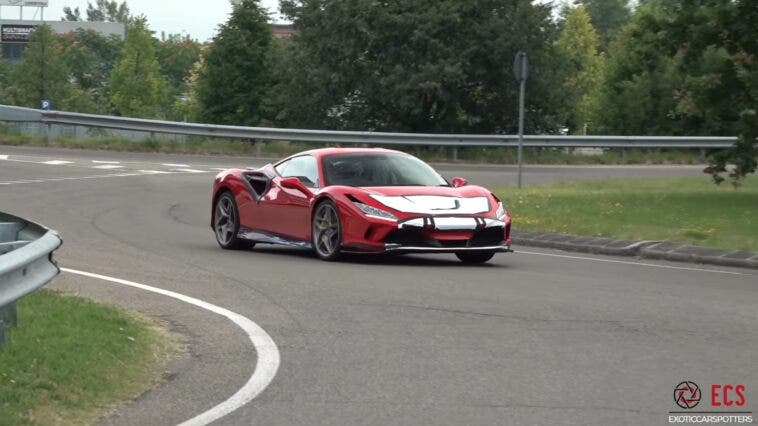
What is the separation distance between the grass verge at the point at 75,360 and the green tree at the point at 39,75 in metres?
97.2

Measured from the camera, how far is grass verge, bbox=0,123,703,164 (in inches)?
1506

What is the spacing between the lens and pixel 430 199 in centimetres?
1551

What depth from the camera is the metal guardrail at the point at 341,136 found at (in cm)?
3797

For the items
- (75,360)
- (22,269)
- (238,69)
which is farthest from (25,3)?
(22,269)

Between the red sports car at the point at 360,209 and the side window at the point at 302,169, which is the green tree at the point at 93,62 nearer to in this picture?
the red sports car at the point at 360,209

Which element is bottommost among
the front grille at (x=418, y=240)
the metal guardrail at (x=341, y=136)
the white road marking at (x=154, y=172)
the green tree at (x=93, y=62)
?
the white road marking at (x=154, y=172)

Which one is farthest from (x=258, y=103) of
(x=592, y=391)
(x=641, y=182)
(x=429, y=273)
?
(x=592, y=391)

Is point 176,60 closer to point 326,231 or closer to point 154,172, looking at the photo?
point 154,172

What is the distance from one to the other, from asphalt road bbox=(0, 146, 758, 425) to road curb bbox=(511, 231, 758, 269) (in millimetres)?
349

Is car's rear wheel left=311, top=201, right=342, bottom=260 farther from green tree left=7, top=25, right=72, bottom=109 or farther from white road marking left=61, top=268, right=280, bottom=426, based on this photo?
green tree left=7, top=25, right=72, bottom=109

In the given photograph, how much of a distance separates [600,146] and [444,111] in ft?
36.8

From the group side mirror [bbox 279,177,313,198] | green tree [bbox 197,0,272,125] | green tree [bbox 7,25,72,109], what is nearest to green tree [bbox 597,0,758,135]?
side mirror [bbox 279,177,313,198]

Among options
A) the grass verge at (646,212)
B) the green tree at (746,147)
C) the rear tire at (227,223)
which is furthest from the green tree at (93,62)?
the rear tire at (227,223)

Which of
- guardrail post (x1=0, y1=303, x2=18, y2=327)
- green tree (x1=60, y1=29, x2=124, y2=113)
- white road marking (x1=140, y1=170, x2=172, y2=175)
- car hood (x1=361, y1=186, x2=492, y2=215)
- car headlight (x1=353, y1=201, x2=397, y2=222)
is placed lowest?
white road marking (x1=140, y1=170, x2=172, y2=175)
